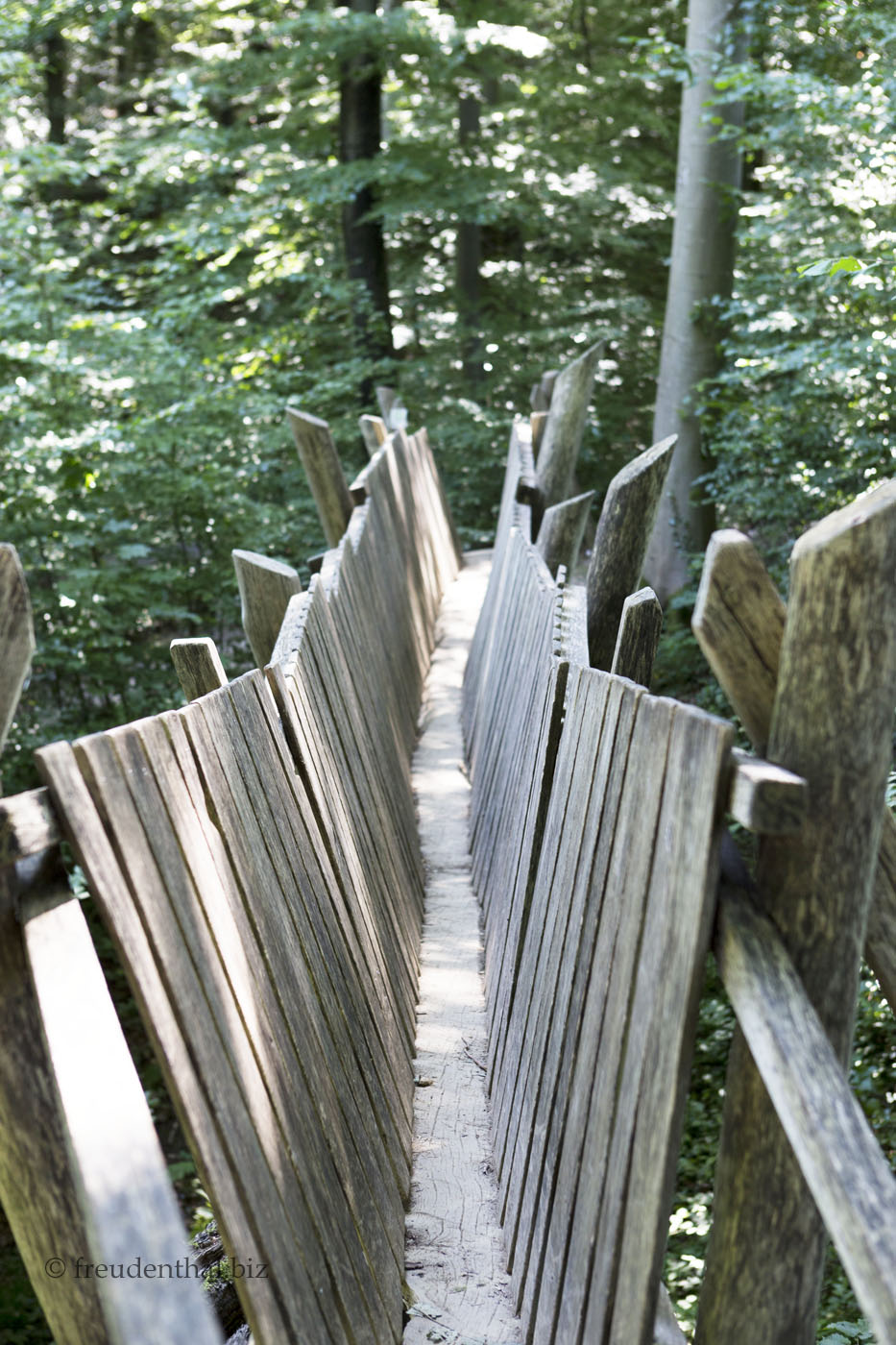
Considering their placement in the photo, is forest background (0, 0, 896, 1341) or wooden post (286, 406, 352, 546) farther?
forest background (0, 0, 896, 1341)

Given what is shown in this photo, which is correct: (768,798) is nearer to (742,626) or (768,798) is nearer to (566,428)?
(742,626)

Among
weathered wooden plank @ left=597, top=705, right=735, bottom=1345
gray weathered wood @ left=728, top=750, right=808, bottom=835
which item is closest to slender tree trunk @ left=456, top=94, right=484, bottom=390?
weathered wooden plank @ left=597, top=705, right=735, bottom=1345

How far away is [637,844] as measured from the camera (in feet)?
5.93

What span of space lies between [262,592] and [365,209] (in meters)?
9.67

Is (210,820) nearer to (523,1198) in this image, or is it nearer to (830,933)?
(830,933)

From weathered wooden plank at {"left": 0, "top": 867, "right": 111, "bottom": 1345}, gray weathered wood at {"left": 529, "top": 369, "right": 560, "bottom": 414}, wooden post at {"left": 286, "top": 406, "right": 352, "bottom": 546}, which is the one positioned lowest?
weathered wooden plank at {"left": 0, "top": 867, "right": 111, "bottom": 1345}

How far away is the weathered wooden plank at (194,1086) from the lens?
1445mm

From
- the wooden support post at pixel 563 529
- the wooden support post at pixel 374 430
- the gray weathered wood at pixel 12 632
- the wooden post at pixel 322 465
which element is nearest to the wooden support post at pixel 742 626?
the gray weathered wood at pixel 12 632

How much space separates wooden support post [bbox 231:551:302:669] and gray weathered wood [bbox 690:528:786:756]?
1.96 metres

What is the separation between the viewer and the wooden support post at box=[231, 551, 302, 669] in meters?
3.42

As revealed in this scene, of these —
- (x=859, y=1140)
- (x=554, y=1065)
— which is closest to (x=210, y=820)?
(x=554, y=1065)

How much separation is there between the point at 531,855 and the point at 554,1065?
77 cm

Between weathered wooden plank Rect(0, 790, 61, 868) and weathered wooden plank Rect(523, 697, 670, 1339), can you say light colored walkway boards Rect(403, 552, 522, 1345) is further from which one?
weathered wooden plank Rect(0, 790, 61, 868)

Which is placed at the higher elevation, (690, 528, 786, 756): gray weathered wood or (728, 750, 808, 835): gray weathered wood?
(690, 528, 786, 756): gray weathered wood
